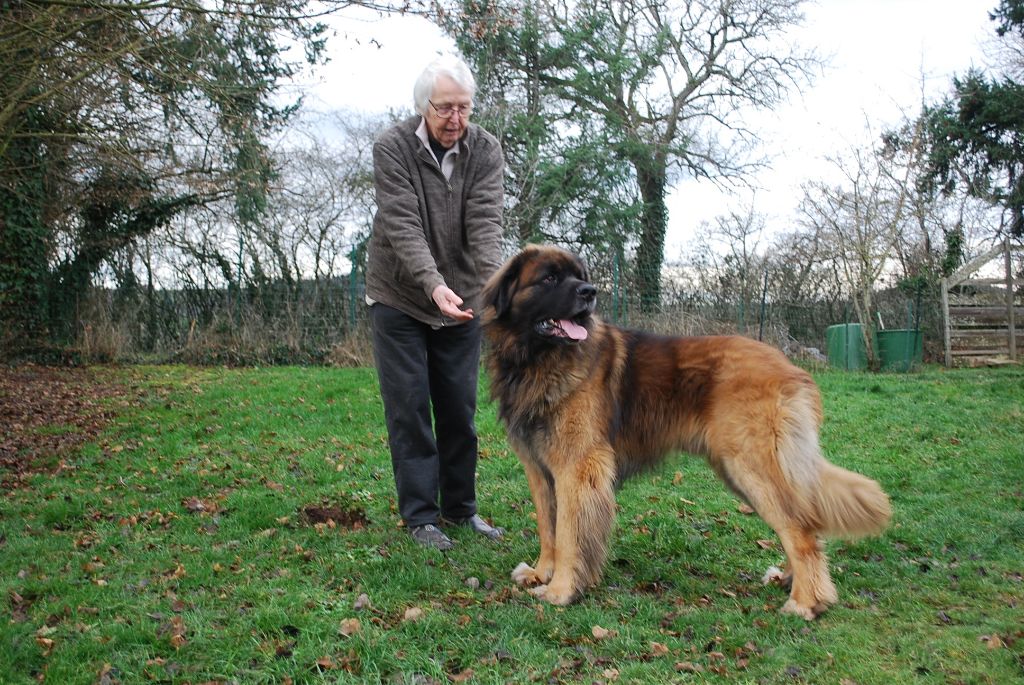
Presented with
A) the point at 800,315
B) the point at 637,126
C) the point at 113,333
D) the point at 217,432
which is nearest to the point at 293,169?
the point at 113,333

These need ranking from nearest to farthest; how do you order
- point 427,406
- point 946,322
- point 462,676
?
point 462,676 < point 427,406 < point 946,322

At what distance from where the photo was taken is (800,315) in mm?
15977

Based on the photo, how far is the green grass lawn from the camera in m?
2.93

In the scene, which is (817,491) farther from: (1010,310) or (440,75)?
(1010,310)

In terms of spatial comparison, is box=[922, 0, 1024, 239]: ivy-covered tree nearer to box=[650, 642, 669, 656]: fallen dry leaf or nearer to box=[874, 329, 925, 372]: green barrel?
box=[874, 329, 925, 372]: green barrel

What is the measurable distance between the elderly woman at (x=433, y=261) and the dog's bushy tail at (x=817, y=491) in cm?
181

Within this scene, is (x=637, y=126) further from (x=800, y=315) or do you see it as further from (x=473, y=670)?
(x=473, y=670)

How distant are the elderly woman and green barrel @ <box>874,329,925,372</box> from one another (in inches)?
487

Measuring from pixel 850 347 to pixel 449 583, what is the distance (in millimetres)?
12952

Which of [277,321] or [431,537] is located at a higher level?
[277,321]

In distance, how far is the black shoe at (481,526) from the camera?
185 inches

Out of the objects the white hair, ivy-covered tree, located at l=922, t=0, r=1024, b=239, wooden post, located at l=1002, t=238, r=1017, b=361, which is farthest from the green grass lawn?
ivy-covered tree, located at l=922, t=0, r=1024, b=239

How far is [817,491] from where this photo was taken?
3.60 meters

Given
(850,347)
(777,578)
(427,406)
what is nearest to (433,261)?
(427,406)
